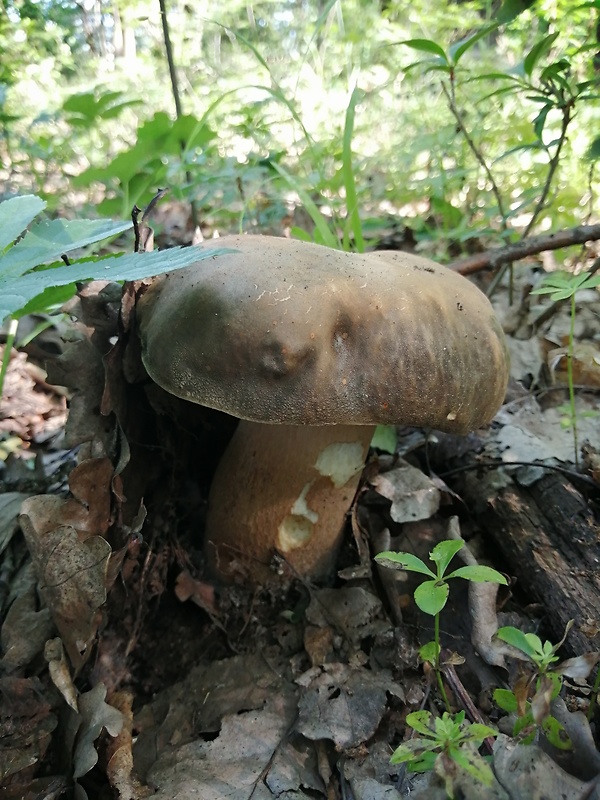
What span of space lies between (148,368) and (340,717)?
3.32 feet

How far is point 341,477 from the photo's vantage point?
180cm

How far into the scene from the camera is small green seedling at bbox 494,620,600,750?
966 mm

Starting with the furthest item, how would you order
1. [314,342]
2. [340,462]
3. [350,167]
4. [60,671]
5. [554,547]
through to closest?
1. [350,167]
2. [340,462]
3. [554,547]
4. [60,671]
5. [314,342]

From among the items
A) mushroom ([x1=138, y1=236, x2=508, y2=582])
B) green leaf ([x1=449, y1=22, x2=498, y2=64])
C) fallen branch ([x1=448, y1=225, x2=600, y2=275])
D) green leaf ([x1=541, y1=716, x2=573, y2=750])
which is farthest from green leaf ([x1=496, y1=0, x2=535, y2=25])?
green leaf ([x1=541, y1=716, x2=573, y2=750])

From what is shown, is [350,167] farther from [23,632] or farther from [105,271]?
[23,632]

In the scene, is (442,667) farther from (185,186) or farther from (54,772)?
(185,186)

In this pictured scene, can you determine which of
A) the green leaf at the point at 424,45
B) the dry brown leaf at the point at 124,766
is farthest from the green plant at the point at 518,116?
the dry brown leaf at the point at 124,766

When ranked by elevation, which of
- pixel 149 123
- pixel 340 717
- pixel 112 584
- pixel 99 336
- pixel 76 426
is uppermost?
pixel 149 123

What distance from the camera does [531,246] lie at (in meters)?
2.13

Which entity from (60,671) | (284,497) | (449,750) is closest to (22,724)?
(60,671)

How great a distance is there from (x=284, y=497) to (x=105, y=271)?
957 mm

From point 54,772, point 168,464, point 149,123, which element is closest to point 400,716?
point 54,772

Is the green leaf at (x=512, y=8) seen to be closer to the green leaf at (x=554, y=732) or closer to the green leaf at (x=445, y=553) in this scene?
the green leaf at (x=445, y=553)

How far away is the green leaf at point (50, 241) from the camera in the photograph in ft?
3.59
